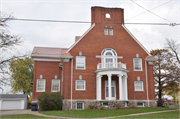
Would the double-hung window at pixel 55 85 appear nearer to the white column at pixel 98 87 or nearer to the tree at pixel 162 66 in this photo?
the white column at pixel 98 87

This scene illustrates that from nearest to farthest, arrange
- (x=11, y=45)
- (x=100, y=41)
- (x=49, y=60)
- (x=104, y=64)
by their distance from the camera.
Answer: (x=11, y=45) < (x=104, y=64) < (x=100, y=41) < (x=49, y=60)

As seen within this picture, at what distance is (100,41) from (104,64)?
420 cm

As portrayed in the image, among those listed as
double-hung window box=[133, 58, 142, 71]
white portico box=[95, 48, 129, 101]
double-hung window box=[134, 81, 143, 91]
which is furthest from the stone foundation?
double-hung window box=[133, 58, 142, 71]

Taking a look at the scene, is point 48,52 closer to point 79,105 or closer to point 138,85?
point 79,105

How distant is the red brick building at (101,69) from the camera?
2841cm

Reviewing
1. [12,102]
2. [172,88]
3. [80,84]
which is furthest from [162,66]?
[12,102]

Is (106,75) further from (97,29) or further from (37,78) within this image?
(37,78)

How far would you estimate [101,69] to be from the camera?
91.9 feet

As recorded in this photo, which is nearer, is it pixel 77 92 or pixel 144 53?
pixel 77 92

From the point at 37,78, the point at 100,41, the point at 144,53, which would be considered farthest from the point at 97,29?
the point at 37,78

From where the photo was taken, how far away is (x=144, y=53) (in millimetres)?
31688

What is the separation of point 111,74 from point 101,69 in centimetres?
158

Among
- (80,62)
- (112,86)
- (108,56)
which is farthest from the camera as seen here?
(108,56)

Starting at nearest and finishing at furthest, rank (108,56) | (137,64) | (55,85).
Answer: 1. (108,56)
2. (137,64)
3. (55,85)
